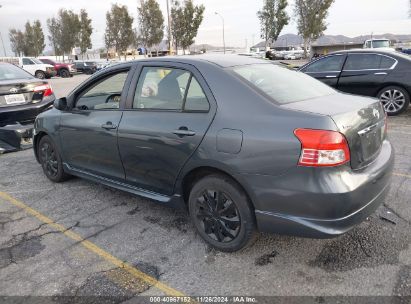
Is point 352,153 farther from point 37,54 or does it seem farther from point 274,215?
point 37,54

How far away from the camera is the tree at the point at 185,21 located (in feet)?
135

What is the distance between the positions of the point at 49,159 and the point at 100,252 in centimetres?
220

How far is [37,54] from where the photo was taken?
62594 mm

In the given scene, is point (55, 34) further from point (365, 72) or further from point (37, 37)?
point (365, 72)

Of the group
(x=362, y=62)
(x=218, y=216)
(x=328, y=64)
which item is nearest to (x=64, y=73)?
(x=328, y=64)

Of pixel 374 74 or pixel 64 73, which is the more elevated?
pixel 64 73

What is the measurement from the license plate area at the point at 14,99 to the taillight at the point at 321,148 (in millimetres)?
6054

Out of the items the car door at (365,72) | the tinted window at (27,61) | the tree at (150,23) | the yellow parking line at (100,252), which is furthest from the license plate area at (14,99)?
the tree at (150,23)

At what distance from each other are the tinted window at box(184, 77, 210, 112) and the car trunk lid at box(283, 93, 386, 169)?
662 millimetres

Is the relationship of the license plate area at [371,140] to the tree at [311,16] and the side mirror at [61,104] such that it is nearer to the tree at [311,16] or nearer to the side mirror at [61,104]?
the side mirror at [61,104]

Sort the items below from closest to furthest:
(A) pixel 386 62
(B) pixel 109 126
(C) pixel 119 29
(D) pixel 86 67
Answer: (B) pixel 109 126 → (A) pixel 386 62 → (D) pixel 86 67 → (C) pixel 119 29

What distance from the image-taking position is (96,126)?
392 cm

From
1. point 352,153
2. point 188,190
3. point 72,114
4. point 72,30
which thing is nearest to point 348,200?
point 352,153

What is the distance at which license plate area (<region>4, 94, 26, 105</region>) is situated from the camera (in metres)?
6.79
